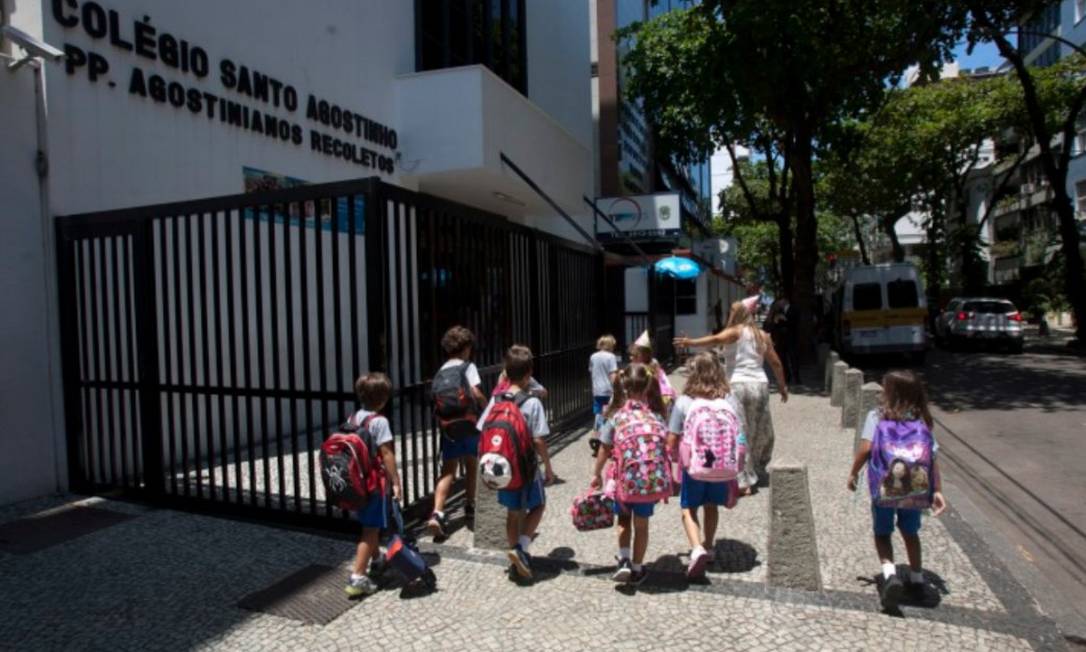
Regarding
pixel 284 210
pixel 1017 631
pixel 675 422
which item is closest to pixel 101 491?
pixel 284 210

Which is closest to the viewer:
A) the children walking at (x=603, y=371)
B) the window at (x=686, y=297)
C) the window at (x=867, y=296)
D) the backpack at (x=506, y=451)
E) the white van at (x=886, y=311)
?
the backpack at (x=506, y=451)

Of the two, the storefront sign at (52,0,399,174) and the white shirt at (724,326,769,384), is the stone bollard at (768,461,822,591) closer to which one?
the white shirt at (724,326,769,384)

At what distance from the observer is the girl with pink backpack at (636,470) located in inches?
172

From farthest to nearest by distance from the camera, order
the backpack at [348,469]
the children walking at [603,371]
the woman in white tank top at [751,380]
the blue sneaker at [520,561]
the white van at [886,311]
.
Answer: the white van at [886,311] < the children walking at [603,371] < the woman in white tank top at [751,380] < the blue sneaker at [520,561] < the backpack at [348,469]

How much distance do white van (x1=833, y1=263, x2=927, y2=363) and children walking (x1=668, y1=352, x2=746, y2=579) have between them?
15.3 m

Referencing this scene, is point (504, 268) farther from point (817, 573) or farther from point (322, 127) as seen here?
point (817, 573)

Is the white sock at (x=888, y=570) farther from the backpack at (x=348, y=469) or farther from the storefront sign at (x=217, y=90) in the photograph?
the storefront sign at (x=217, y=90)

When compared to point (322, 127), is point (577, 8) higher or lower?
higher

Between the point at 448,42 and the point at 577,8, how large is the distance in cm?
822

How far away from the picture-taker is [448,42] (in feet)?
42.4

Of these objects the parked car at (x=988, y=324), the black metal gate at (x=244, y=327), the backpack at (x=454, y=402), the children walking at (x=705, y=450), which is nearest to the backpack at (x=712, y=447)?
the children walking at (x=705, y=450)

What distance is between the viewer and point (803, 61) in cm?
1470

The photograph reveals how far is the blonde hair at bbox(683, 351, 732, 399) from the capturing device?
482 centimetres

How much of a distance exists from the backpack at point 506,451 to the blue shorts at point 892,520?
2.02m
